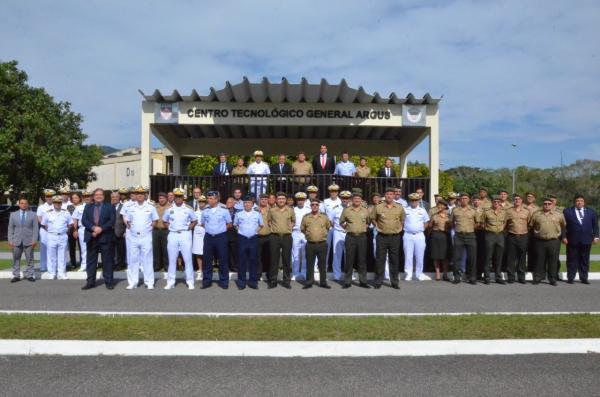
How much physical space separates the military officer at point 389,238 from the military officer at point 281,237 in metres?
1.63

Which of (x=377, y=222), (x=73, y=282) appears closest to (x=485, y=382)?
(x=377, y=222)

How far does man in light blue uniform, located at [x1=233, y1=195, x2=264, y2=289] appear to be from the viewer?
9148 millimetres

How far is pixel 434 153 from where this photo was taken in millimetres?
13078

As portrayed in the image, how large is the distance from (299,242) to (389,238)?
6.31 feet

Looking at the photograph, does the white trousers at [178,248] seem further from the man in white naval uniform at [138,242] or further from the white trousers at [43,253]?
the white trousers at [43,253]

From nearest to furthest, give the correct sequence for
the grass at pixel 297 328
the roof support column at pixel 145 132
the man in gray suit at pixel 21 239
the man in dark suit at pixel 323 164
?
1. the grass at pixel 297 328
2. the man in gray suit at pixel 21 239
3. the man in dark suit at pixel 323 164
4. the roof support column at pixel 145 132

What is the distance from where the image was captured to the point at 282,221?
9250 mm

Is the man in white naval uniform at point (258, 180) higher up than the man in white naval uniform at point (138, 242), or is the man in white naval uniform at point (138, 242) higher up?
the man in white naval uniform at point (258, 180)

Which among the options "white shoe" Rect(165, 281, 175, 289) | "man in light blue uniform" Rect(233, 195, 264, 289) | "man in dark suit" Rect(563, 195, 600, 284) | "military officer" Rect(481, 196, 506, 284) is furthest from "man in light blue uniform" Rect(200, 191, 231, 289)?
"man in dark suit" Rect(563, 195, 600, 284)

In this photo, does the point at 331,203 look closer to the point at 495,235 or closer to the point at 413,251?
the point at 413,251

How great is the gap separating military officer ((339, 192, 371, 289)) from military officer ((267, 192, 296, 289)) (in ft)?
3.33

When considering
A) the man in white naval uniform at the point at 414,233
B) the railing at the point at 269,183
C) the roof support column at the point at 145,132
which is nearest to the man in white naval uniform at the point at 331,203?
the railing at the point at 269,183

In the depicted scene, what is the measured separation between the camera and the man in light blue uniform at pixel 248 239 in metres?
9.15

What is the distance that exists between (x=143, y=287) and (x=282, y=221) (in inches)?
111
